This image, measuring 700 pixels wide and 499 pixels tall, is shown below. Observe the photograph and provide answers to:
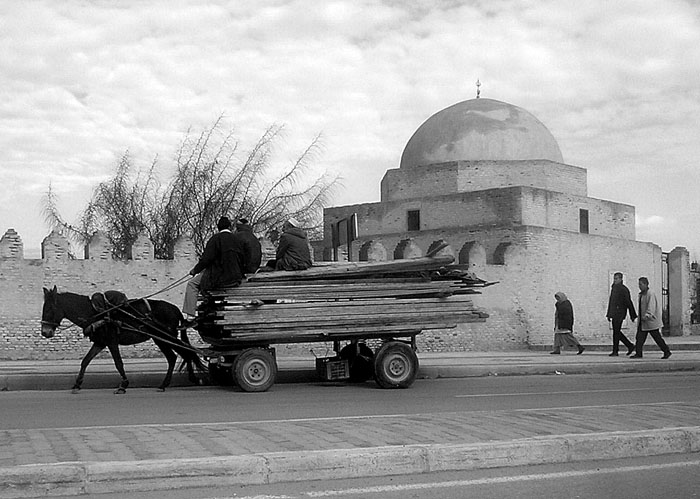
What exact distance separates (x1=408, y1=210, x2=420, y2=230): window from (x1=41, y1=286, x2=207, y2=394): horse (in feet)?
77.9

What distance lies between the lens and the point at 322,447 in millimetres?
7375

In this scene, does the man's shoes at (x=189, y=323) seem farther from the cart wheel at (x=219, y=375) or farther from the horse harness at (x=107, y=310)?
the cart wheel at (x=219, y=375)

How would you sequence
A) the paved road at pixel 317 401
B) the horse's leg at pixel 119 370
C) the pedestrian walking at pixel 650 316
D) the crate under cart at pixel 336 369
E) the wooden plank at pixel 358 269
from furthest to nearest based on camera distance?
the pedestrian walking at pixel 650 316, the crate under cart at pixel 336 369, the wooden plank at pixel 358 269, the horse's leg at pixel 119 370, the paved road at pixel 317 401

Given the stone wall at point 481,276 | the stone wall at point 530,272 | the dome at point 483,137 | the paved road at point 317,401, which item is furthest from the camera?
the dome at point 483,137

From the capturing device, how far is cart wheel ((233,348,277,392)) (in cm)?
1376

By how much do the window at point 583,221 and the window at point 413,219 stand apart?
6397mm

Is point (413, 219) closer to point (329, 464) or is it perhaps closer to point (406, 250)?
point (406, 250)

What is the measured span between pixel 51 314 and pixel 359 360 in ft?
16.1

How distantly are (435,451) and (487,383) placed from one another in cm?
876

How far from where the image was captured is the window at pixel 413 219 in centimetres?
3772

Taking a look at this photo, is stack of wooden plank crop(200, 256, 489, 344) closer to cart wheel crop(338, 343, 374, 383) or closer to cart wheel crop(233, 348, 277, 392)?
cart wheel crop(233, 348, 277, 392)

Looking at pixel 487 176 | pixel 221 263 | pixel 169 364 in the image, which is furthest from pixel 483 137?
pixel 221 263

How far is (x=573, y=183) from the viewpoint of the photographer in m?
38.4

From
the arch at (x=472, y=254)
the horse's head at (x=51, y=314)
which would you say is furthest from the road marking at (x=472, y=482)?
the arch at (x=472, y=254)
